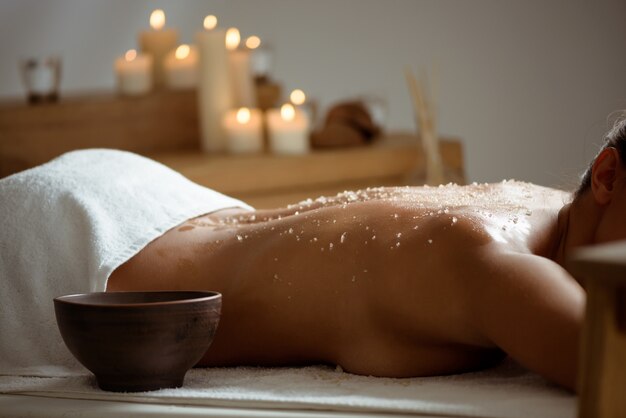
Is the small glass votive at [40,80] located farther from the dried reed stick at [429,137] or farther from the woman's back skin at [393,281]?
the woman's back skin at [393,281]

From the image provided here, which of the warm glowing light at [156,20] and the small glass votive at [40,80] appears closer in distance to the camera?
the small glass votive at [40,80]

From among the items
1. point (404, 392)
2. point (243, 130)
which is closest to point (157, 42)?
point (243, 130)

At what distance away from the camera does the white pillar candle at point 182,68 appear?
139 inches

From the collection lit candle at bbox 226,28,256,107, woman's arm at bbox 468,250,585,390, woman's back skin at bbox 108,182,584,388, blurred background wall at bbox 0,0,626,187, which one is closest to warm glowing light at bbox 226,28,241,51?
lit candle at bbox 226,28,256,107

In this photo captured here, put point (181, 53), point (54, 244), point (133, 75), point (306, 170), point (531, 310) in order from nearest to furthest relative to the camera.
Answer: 1. point (531, 310)
2. point (54, 244)
3. point (306, 170)
4. point (133, 75)
5. point (181, 53)

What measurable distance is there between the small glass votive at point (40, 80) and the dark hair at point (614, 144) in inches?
93.5

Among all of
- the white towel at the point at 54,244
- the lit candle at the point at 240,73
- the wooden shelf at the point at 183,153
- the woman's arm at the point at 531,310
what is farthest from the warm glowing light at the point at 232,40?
the woman's arm at the point at 531,310

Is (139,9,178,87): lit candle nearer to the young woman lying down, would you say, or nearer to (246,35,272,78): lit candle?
(246,35,272,78): lit candle

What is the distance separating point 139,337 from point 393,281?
12.1 inches

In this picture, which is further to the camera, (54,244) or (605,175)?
(54,244)

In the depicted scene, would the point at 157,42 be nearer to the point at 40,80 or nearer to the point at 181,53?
the point at 181,53

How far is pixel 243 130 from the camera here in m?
3.28

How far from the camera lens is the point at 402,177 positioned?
10.8ft

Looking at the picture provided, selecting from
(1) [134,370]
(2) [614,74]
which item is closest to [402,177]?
(2) [614,74]
